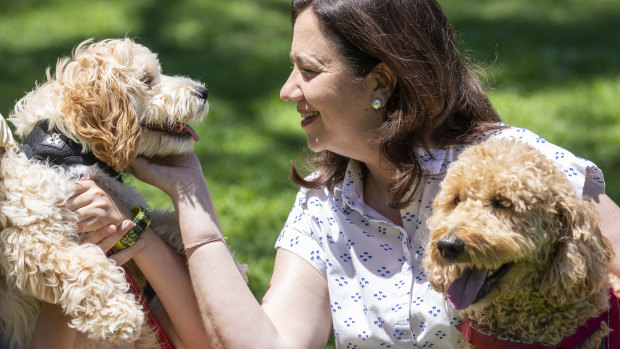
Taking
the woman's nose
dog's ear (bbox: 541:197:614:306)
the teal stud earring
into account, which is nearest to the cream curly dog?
the woman's nose

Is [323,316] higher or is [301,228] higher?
[301,228]

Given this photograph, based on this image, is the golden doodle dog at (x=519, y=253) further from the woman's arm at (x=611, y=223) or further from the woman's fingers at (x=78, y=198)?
the woman's fingers at (x=78, y=198)

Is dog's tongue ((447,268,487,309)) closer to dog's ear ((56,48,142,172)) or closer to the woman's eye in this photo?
the woman's eye

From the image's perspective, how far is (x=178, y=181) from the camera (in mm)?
3010

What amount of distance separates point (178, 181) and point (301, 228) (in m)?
0.57

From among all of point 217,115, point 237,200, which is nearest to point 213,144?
point 217,115

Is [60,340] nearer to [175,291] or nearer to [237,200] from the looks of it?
[175,291]

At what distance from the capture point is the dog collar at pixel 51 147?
2934 millimetres

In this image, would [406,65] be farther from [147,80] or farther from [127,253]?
[127,253]

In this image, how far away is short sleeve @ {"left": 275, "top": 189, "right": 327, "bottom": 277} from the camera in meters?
3.14

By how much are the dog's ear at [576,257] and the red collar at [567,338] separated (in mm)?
142

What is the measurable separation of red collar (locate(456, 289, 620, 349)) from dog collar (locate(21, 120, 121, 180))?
1633 mm

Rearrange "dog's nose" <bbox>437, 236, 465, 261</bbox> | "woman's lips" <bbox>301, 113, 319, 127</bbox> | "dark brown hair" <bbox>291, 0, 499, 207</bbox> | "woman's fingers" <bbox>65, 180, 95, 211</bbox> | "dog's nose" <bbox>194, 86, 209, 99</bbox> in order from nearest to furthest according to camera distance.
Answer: "dog's nose" <bbox>437, 236, 465, 261</bbox> < "woman's fingers" <bbox>65, 180, 95, 211</bbox> < "dark brown hair" <bbox>291, 0, 499, 207</bbox> < "woman's lips" <bbox>301, 113, 319, 127</bbox> < "dog's nose" <bbox>194, 86, 209, 99</bbox>

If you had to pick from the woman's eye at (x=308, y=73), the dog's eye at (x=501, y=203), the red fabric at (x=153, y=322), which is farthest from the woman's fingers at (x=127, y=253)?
the dog's eye at (x=501, y=203)
